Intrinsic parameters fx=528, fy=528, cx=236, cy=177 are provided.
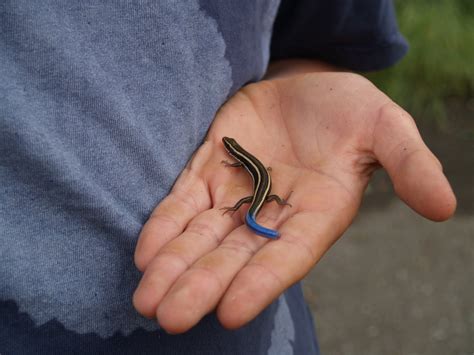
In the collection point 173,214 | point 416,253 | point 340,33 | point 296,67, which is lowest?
point 416,253

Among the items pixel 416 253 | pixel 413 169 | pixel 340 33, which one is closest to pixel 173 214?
pixel 413 169

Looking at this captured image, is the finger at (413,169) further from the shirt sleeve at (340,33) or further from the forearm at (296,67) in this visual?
the forearm at (296,67)

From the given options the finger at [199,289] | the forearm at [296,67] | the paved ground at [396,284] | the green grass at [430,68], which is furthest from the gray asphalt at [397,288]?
the finger at [199,289]

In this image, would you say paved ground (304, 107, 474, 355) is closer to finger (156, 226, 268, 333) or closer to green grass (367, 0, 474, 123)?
green grass (367, 0, 474, 123)

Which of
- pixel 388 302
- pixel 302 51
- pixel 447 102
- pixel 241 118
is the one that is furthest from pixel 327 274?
pixel 447 102

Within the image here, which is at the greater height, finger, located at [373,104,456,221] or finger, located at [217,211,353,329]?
finger, located at [373,104,456,221]

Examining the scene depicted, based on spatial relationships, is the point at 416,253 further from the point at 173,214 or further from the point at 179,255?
the point at 179,255

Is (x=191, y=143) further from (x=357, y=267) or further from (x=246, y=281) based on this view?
(x=357, y=267)

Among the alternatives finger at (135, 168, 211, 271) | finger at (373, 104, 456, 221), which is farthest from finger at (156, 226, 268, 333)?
finger at (373, 104, 456, 221)
